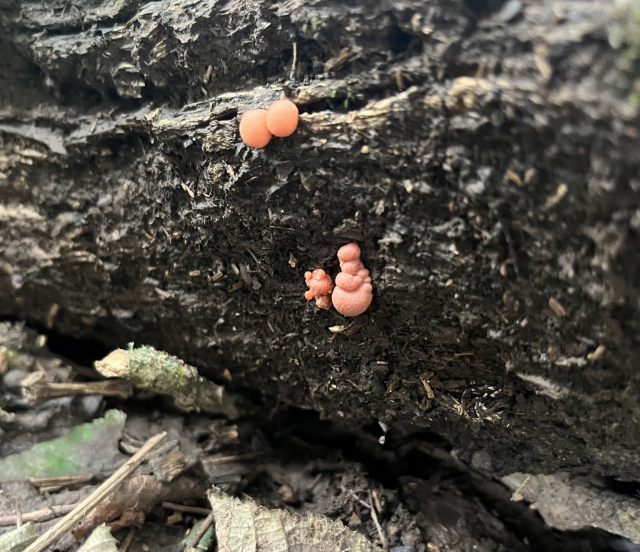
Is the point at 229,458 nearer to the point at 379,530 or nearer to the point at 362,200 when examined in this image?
the point at 379,530

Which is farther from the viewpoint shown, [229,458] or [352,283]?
[229,458]

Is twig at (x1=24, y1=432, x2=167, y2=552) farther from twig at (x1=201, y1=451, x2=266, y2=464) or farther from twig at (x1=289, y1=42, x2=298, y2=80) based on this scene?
twig at (x1=289, y1=42, x2=298, y2=80)

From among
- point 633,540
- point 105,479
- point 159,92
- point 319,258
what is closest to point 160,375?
point 105,479

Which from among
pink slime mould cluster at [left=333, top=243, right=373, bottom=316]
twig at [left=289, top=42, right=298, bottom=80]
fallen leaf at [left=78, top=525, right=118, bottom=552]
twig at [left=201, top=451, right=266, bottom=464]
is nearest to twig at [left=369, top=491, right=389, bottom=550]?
twig at [left=201, top=451, right=266, bottom=464]

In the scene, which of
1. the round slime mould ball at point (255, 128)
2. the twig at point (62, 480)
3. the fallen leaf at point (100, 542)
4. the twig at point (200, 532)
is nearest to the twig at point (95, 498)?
the fallen leaf at point (100, 542)

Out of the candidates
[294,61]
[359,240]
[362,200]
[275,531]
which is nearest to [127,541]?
[275,531]

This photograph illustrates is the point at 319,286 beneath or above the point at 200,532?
above

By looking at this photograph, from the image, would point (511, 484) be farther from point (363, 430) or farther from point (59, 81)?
point (59, 81)
